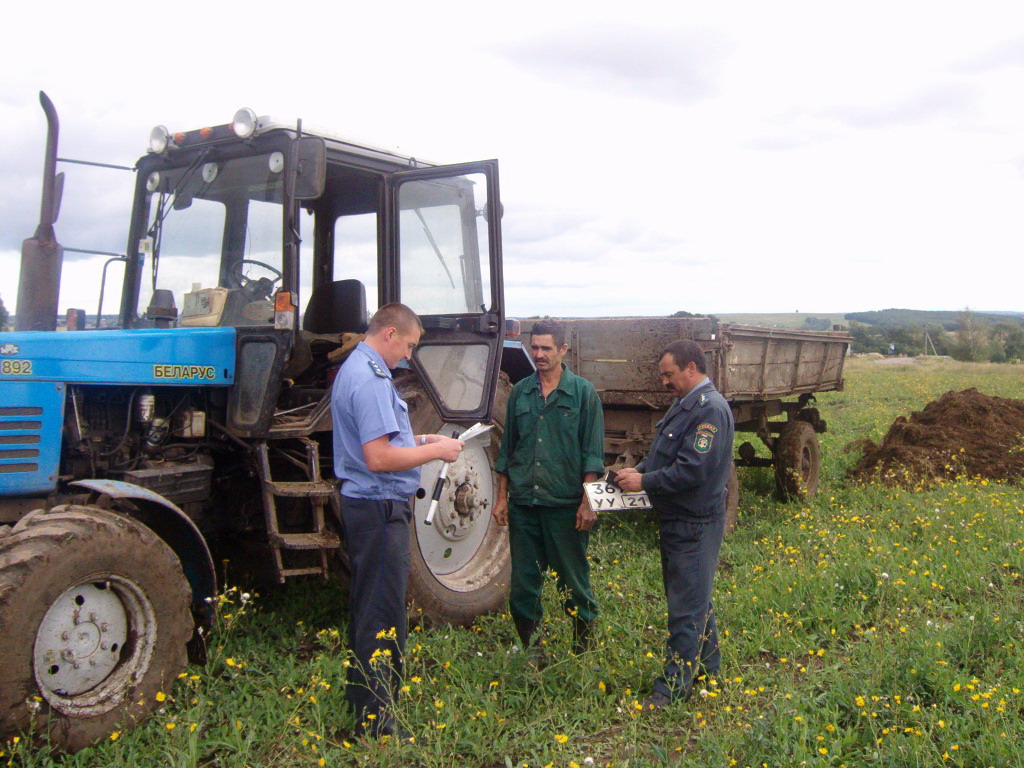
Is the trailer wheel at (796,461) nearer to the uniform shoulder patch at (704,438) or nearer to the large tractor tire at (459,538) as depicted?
the large tractor tire at (459,538)

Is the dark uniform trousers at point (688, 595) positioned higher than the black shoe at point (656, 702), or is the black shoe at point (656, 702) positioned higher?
the dark uniform trousers at point (688, 595)

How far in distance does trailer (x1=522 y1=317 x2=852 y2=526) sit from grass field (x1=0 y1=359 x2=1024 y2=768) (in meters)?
1.37

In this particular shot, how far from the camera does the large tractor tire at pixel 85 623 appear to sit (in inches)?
122

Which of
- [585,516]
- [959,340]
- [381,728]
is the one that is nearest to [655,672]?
[585,516]

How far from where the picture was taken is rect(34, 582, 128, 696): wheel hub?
323cm

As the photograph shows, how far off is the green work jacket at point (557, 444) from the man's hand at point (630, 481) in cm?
23

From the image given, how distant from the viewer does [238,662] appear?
4176 millimetres

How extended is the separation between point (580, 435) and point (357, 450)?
4.03 ft

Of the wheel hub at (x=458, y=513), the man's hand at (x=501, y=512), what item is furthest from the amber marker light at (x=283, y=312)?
the man's hand at (x=501, y=512)

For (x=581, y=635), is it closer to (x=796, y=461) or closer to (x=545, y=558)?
(x=545, y=558)

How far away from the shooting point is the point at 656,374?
22.8ft

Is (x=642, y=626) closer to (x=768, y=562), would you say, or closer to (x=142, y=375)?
(x=768, y=562)

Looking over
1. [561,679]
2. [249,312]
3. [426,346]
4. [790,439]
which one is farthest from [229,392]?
[790,439]

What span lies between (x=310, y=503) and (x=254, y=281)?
1.20m
